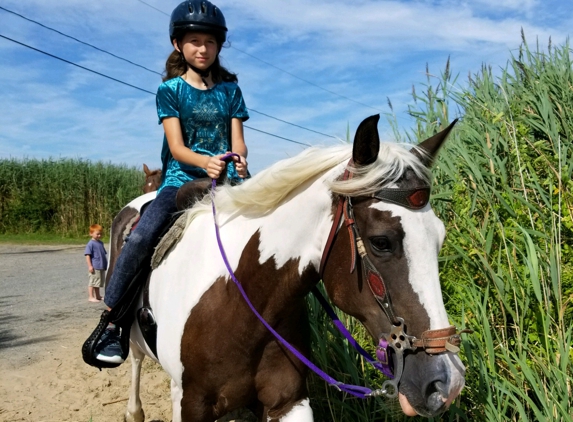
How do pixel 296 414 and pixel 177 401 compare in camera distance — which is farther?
pixel 177 401

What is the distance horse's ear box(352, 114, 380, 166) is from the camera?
1760 millimetres

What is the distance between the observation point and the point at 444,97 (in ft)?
13.8

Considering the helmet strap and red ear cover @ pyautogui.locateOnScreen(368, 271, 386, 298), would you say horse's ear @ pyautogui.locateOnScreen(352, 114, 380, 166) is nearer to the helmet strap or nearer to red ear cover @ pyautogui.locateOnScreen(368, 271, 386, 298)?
red ear cover @ pyautogui.locateOnScreen(368, 271, 386, 298)

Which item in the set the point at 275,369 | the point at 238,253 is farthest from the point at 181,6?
the point at 275,369

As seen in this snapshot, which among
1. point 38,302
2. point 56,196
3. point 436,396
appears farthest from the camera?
point 56,196

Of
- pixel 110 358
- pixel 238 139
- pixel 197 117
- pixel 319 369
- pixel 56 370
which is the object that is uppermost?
pixel 197 117

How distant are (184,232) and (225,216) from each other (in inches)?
13.2

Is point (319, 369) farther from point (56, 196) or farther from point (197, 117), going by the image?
point (56, 196)

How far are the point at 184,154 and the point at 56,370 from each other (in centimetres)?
357

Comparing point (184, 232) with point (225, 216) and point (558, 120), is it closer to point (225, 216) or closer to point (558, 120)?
point (225, 216)

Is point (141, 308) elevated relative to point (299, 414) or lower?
elevated

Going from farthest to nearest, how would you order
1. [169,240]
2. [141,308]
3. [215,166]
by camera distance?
[141,308] < [169,240] < [215,166]

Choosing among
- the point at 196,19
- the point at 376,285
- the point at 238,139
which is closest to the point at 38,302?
the point at 238,139

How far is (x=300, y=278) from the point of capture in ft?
6.84
